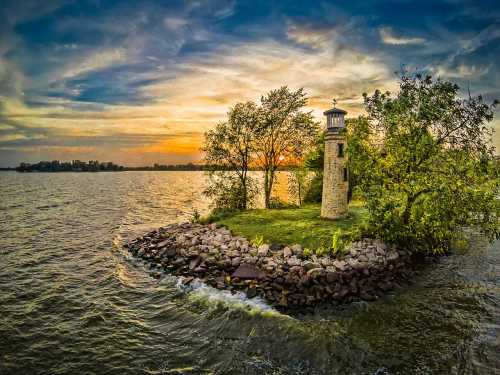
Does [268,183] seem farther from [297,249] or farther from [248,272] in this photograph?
[248,272]

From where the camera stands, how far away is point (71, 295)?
55.9 ft

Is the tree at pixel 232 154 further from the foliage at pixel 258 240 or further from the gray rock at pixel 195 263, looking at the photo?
the gray rock at pixel 195 263

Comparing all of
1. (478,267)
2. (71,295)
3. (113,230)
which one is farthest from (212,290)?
(113,230)

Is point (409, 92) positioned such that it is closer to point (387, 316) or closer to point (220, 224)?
point (387, 316)

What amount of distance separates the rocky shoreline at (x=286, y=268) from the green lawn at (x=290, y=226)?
47.8 inches

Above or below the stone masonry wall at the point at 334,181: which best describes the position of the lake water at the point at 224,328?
below

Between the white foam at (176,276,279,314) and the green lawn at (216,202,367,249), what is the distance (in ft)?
18.1

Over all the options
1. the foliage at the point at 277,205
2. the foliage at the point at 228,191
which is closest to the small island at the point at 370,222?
the foliage at the point at 228,191

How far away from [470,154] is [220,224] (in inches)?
754

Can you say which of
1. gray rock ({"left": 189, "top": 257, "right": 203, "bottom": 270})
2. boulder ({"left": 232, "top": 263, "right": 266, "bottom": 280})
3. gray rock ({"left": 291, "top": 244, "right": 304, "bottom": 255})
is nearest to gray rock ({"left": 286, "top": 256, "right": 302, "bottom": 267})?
gray rock ({"left": 291, "top": 244, "right": 304, "bottom": 255})

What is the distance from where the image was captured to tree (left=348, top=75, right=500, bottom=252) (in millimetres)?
18094

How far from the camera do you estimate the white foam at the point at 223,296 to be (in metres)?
14.9

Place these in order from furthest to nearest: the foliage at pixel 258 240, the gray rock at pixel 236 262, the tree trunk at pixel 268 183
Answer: the tree trunk at pixel 268 183
the foliage at pixel 258 240
the gray rock at pixel 236 262

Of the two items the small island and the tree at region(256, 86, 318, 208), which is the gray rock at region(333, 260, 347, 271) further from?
the tree at region(256, 86, 318, 208)
